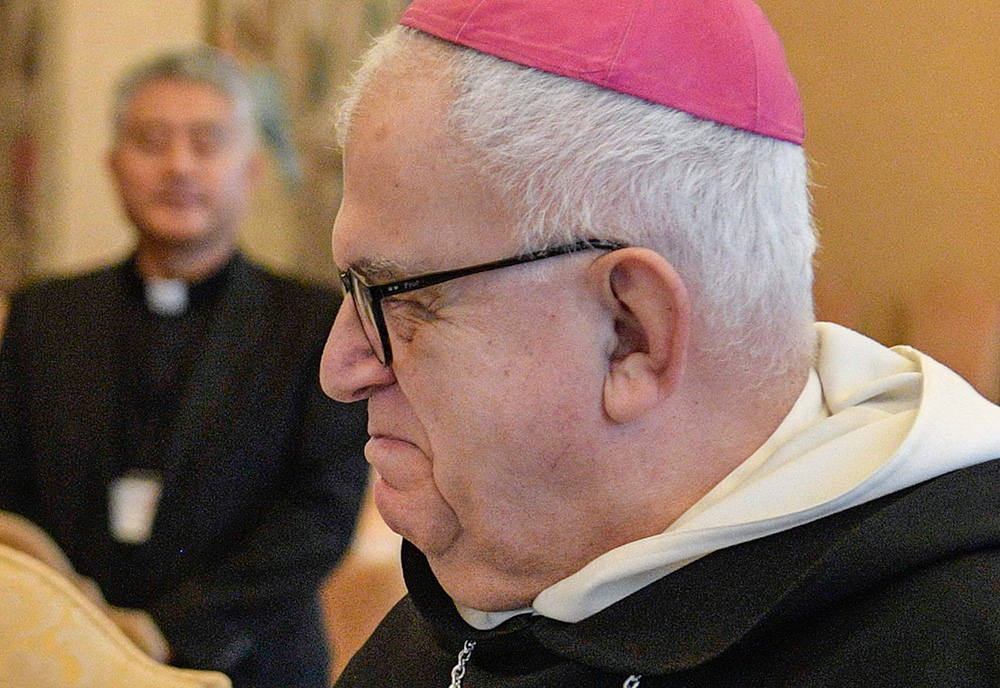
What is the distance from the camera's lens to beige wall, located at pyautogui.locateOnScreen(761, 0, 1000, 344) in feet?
14.7

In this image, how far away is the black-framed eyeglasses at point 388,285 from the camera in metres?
1.05

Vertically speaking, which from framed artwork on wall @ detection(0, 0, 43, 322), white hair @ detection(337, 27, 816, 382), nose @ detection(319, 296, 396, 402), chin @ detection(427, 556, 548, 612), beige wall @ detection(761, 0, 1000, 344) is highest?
white hair @ detection(337, 27, 816, 382)

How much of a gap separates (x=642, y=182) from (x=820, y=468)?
0.96ft

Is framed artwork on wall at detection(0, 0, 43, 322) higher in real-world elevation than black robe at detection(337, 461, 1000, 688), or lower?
lower

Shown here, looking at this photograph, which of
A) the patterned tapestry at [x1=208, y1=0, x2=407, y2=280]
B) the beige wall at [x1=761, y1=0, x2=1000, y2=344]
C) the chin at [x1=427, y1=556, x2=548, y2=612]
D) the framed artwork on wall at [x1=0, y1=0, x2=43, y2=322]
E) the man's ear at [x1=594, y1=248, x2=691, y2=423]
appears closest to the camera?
the man's ear at [x1=594, y1=248, x2=691, y2=423]

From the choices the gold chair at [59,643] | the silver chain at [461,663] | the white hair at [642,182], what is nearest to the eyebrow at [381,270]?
the white hair at [642,182]

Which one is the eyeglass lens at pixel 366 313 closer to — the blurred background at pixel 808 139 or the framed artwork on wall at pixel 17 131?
the blurred background at pixel 808 139

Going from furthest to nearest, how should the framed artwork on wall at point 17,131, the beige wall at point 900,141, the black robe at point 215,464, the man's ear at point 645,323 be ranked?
the framed artwork on wall at point 17,131 < the beige wall at point 900,141 < the black robe at point 215,464 < the man's ear at point 645,323

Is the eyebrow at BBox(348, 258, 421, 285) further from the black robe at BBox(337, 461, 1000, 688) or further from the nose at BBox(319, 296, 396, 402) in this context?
the black robe at BBox(337, 461, 1000, 688)

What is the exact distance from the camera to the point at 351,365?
118cm

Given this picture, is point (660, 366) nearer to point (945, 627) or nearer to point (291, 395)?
point (945, 627)

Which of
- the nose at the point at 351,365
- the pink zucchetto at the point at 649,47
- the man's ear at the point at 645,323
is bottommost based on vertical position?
the nose at the point at 351,365

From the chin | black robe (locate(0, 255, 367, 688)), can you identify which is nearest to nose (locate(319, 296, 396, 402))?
the chin

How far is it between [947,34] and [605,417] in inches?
154
